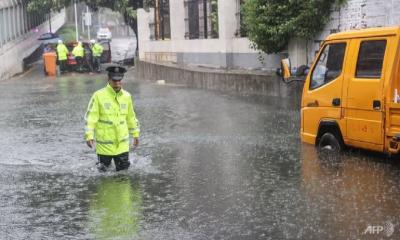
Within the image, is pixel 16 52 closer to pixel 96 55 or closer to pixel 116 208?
pixel 96 55

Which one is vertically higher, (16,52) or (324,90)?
(324,90)

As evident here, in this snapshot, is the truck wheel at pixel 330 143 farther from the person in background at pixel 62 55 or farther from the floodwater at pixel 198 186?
the person in background at pixel 62 55

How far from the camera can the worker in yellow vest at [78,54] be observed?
35.7 m

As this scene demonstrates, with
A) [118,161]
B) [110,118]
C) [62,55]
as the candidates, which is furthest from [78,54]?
[110,118]

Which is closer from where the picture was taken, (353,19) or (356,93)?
(356,93)

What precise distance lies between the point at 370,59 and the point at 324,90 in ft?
3.50

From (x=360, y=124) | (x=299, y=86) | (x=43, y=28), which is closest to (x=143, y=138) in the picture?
(x=360, y=124)

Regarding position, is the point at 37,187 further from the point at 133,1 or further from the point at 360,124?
the point at 133,1

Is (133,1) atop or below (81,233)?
atop

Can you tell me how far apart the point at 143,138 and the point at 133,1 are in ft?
86.2

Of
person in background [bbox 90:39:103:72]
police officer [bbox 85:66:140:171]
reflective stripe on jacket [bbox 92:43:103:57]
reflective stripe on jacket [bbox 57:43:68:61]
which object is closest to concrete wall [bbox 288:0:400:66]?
police officer [bbox 85:66:140:171]

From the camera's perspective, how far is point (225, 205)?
7.44 metres

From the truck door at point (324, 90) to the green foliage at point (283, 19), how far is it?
7314 mm

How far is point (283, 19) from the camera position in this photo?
18672 mm
